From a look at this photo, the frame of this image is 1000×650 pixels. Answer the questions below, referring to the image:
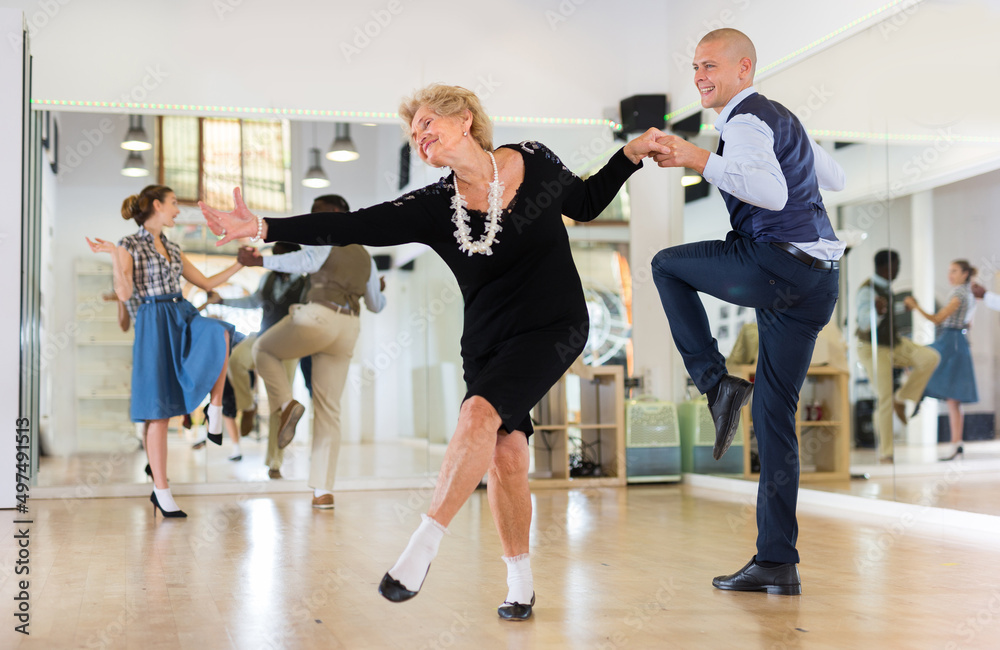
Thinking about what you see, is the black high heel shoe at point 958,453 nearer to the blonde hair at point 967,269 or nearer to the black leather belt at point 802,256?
the blonde hair at point 967,269

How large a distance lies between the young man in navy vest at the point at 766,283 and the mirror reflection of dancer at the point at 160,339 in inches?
106

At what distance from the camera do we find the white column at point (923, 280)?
470 cm

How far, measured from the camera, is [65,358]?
5.75 metres

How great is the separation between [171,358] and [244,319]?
4.37 feet

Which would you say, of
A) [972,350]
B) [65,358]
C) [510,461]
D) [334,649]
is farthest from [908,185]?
[65,358]

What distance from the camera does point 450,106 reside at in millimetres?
2373

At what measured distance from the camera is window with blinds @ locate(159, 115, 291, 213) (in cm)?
600

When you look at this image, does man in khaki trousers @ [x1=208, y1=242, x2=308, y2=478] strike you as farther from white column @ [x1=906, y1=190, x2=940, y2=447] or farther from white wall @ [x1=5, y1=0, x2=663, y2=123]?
white column @ [x1=906, y1=190, x2=940, y2=447]

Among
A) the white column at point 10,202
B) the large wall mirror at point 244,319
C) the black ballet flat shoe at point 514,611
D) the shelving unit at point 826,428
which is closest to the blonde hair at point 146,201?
the white column at point 10,202

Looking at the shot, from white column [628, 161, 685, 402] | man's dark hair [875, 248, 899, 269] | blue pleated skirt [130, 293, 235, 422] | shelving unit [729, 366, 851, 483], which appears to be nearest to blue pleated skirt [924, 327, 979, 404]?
man's dark hair [875, 248, 899, 269]

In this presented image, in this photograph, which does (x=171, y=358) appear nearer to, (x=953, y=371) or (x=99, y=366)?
(x=99, y=366)

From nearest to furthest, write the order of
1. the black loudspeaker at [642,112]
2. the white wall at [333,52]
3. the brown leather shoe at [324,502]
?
the brown leather shoe at [324,502] → the white wall at [333,52] → the black loudspeaker at [642,112]

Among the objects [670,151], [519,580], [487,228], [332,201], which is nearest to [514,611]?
[519,580]

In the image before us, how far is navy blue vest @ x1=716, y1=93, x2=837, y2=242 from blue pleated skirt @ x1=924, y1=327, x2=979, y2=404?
2.09 meters
